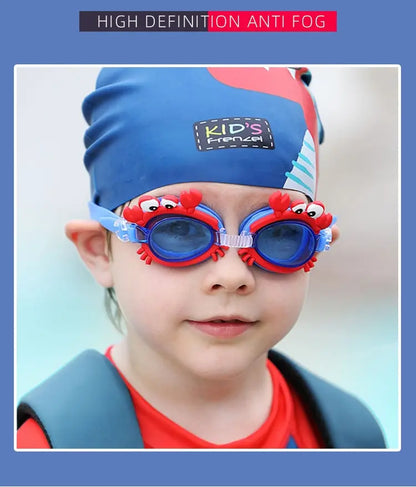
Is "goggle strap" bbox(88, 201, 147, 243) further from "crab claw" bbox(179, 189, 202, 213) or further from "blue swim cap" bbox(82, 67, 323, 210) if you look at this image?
"crab claw" bbox(179, 189, 202, 213)

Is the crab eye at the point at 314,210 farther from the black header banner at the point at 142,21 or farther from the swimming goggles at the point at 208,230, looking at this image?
the black header banner at the point at 142,21

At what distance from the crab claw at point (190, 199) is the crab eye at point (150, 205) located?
72 mm

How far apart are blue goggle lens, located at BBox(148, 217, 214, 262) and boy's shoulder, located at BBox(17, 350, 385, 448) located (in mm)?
537

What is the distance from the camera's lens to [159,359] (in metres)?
2.20

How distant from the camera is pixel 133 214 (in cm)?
196

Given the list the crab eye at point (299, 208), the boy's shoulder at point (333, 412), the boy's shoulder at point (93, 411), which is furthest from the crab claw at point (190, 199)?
the boy's shoulder at point (333, 412)

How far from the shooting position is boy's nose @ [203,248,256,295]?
1.94 metres

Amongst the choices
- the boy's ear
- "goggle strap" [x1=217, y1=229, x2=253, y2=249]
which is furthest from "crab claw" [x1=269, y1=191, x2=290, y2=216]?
the boy's ear

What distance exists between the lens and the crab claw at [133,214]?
1.95m

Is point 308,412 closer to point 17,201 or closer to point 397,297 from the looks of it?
point 397,297

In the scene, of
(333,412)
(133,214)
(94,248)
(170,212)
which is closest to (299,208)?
(170,212)

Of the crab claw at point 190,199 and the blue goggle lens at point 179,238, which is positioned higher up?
the crab claw at point 190,199

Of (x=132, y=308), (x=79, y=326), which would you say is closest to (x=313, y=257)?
(x=132, y=308)

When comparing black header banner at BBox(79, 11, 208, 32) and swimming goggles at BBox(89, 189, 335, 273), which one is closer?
swimming goggles at BBox(89, 189, 335, 273)
